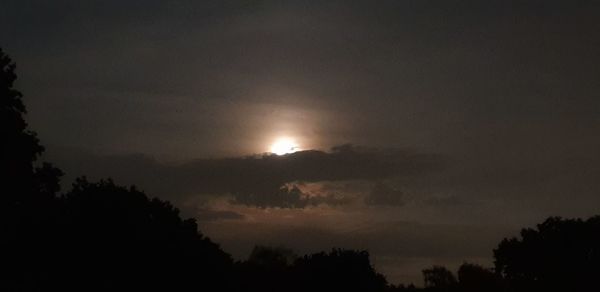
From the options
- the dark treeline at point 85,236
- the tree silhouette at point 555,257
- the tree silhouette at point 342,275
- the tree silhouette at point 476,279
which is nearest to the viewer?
the dark treeline at point 85,236

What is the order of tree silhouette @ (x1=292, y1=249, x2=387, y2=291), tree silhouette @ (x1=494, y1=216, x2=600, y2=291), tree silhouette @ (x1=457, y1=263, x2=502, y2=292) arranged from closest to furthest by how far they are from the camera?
tree silhouette @ (x1=292, y1=249, x2=387, y2=291)
tree silhouette @ (x1=494, y1=216, x2=600, y2=291)
tree silhouette @ (x1=457, y1=263, x2=502, y2=292)

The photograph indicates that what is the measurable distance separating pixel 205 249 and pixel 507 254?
207 ft

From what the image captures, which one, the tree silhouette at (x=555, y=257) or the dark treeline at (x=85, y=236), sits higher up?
the tree silhouette at (x=555, y=257)

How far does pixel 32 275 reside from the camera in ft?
167

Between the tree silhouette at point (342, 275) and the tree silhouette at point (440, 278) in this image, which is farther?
the tree silhouette at point (440, 278)

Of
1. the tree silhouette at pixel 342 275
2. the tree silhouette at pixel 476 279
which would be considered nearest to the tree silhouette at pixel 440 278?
the tree silhouette at pixel 476 279

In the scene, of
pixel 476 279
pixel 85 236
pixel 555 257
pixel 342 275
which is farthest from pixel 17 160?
pixel 476 279

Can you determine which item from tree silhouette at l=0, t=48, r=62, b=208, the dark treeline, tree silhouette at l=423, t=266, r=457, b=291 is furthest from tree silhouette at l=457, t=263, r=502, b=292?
tree silhouette at l=0, t=48, r=62, b=208

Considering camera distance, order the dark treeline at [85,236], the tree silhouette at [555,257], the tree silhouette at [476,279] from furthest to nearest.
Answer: the tree silhouette at [476,279], the tree silhouette at [555,257], the dark treeline at [85,236]

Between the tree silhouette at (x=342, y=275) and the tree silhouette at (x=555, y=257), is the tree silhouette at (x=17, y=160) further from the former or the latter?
the tree silhouette at (x=555, y=257)

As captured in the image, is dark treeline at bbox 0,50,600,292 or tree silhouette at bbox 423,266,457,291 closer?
dark treeline at bbox 0,50,600,292

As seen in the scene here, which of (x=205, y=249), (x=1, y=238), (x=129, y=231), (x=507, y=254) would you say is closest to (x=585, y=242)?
(x=507, y=254)

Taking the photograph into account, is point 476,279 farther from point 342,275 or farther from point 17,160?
point 17,160

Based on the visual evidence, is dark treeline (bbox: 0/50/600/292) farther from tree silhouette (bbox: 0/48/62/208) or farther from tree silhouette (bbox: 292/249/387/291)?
tree silhouette (bbox: 292/249/387/291)
